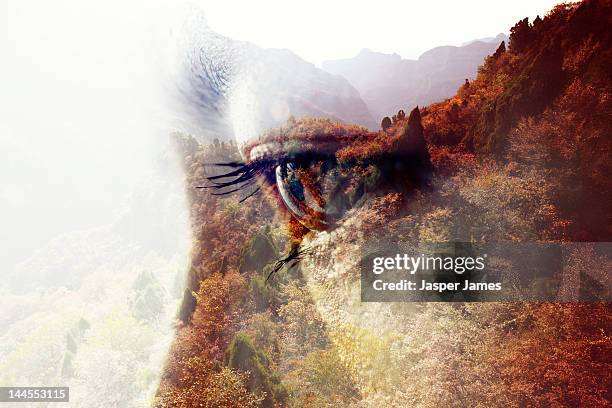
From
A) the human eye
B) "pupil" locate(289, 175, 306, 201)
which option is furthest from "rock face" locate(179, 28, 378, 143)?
"pupil" locate(289, 175, 306, 201)

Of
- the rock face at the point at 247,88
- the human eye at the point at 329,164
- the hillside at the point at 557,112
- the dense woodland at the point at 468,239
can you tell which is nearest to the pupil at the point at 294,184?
the human eye at the point at 329,164

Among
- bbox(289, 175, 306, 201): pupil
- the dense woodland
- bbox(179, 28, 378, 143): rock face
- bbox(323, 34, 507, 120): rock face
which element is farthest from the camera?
bbox(323, 34, 507, 120): rock face

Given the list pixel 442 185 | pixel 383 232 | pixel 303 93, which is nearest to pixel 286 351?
pixel 383 232

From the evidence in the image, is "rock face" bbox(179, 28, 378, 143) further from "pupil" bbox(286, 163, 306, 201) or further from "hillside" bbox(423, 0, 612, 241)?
"hillside" bbox(423, 0, 612, 241)

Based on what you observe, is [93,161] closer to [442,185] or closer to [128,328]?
[128,328]

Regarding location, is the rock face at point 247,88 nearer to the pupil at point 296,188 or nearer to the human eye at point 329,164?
the human eye at point 329,164

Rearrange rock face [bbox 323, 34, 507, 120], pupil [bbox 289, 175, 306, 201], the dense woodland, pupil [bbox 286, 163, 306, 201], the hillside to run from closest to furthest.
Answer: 1. the dense woodland
2. the hillside
3. pupil [bbox 286, 163, 306, 201]
4. pupil [bbox 289, 175, 306, 201]
5. rock face [bbox 323, 34, 507, 120]
